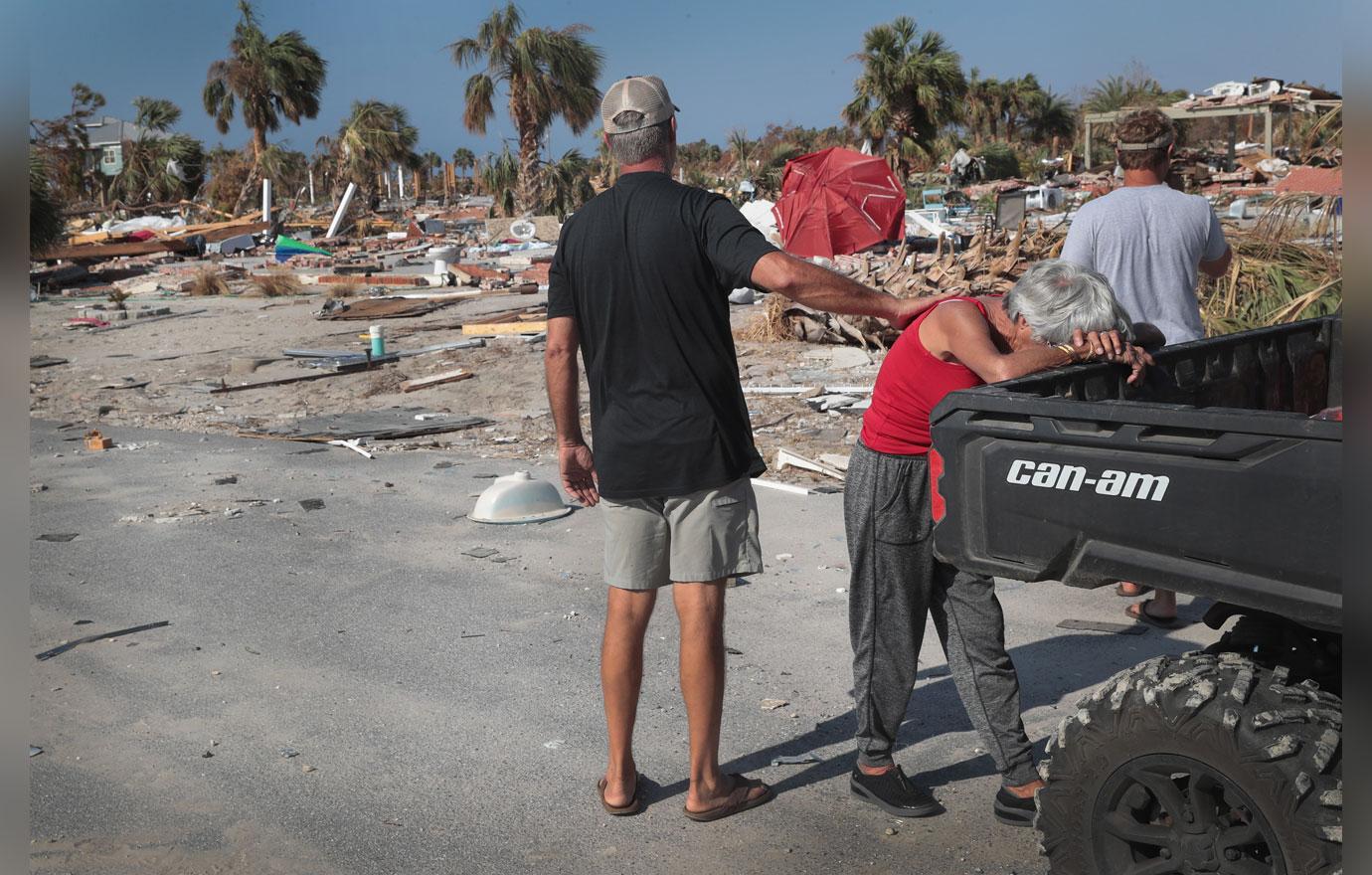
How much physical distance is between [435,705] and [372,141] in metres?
42.8

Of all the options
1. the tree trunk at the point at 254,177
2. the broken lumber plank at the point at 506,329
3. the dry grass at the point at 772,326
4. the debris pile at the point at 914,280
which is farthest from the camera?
the tree trunk at the point at 254,177

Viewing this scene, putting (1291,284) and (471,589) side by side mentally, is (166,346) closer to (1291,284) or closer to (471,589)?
(471,589)

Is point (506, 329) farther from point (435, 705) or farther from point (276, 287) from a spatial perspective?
point (435, 705)

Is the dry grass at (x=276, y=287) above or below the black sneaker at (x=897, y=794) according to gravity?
above

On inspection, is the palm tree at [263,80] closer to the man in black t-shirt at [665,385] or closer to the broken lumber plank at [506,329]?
the broken lumber plank at [506,329]

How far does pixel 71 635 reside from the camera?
5398 mm

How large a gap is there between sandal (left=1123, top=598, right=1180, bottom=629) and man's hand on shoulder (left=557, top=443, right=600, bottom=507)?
2.60 metres

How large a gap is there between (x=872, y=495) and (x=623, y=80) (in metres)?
1.41

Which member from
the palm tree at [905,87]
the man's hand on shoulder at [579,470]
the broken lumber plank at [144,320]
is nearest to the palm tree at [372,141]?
the palm tree at [905,87]

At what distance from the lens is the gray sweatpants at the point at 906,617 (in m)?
3.57

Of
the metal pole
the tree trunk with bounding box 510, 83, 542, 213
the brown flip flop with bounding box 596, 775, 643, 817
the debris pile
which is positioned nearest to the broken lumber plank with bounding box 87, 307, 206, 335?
the debris pile

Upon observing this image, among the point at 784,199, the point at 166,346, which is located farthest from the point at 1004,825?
the point at 166,346

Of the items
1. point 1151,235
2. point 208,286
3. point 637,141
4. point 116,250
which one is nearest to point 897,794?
point 637,141

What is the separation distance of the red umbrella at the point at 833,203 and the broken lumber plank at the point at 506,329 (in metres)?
3.53
